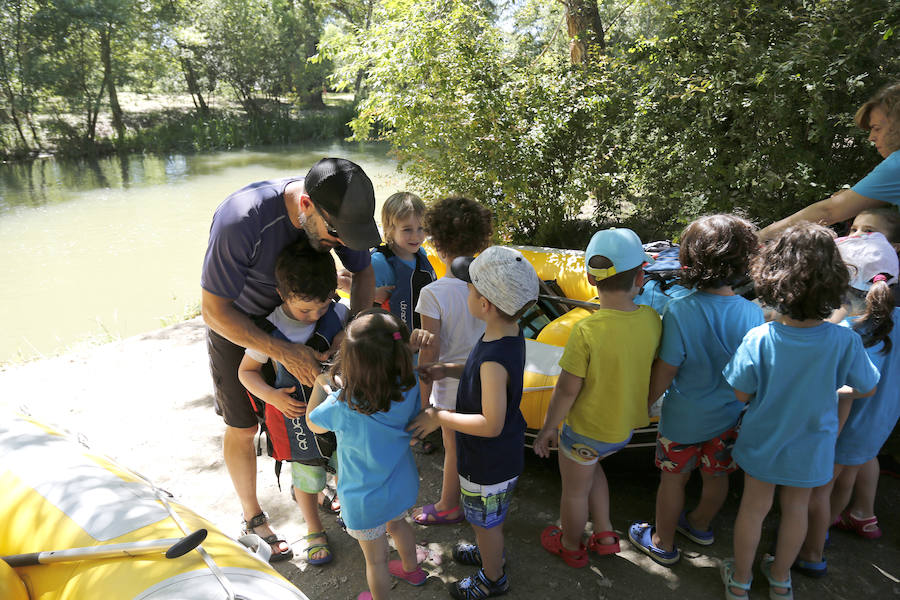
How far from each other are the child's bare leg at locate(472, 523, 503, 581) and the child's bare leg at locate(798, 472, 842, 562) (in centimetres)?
124

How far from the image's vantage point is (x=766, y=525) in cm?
281

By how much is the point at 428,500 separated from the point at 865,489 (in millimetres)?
2073

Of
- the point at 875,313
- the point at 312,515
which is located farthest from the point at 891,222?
the point at 312,515

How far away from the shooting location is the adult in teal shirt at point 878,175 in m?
2.62

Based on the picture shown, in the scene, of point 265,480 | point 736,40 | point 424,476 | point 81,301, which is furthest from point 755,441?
point 81,301

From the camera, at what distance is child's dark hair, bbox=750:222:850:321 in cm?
195

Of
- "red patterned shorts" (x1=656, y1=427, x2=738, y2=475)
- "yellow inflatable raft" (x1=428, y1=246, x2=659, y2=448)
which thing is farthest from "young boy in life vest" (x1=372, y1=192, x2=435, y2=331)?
"red patterned shorts" (x1=656, y1=427, x2=738, y2=475)

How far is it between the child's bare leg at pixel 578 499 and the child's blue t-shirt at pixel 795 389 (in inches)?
23.7

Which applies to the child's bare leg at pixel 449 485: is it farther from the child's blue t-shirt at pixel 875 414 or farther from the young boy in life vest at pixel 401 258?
the child's blue t-shirt at pixel 875 414

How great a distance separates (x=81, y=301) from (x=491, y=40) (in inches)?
307

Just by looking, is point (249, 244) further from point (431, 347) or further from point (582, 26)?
point (582, 26)

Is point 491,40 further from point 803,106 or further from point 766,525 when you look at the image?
point 766,525

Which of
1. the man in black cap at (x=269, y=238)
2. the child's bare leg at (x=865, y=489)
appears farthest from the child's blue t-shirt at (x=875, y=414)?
the man in black cap at (x=269, y=238)

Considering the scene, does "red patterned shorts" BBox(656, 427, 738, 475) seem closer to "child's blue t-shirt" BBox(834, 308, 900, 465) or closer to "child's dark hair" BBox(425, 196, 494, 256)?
"child's blue t-shirt" BBox(834, 308, 900, 465)
